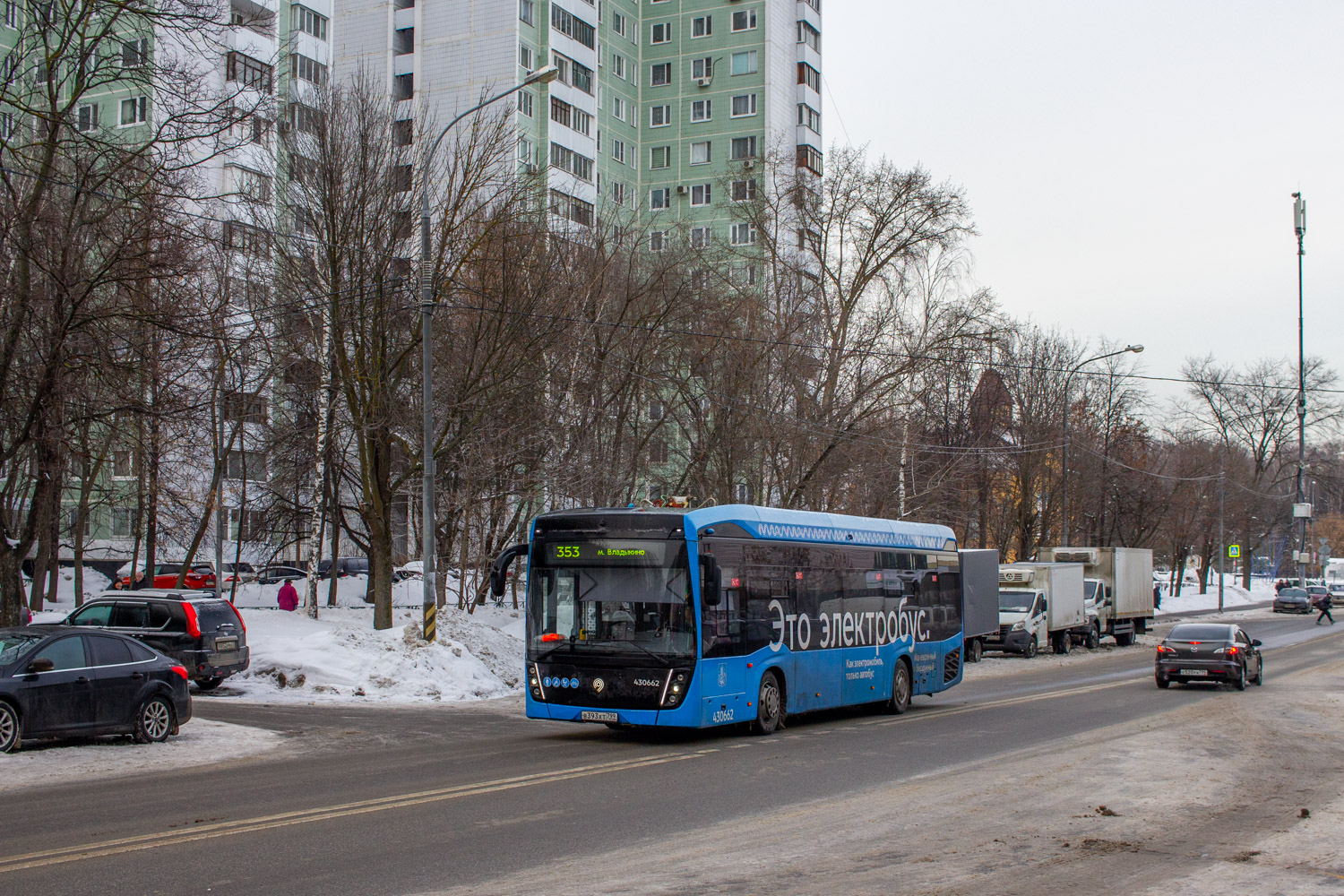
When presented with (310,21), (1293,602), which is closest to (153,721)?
(310,21)

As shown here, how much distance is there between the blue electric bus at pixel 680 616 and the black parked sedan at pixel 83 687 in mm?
4387

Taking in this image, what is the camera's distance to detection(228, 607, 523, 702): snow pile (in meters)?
21.8

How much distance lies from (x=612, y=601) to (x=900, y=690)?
706cm

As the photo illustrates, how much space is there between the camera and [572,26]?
7106cm

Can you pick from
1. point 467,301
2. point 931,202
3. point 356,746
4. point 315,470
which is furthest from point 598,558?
point 931,202

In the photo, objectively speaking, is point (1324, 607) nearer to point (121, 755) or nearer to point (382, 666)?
point (382, 666)

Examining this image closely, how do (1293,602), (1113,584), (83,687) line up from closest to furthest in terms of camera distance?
1. (83,687)
2. (1113,584)
3. (1293,602)

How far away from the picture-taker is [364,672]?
22.4 m

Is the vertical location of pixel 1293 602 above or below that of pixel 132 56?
below

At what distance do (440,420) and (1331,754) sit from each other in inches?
776

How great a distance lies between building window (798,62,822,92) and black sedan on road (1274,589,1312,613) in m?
45.2

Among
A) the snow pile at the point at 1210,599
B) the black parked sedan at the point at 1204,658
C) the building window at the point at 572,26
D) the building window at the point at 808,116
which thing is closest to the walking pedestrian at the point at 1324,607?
the snow pile at the point at 1210,599

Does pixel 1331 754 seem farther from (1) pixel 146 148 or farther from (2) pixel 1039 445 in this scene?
(2) pixel 1039 445

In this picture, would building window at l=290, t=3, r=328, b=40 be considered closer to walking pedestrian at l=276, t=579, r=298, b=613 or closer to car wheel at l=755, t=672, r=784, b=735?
walking pedestrian at l=276, t=579, r=298, b=613
